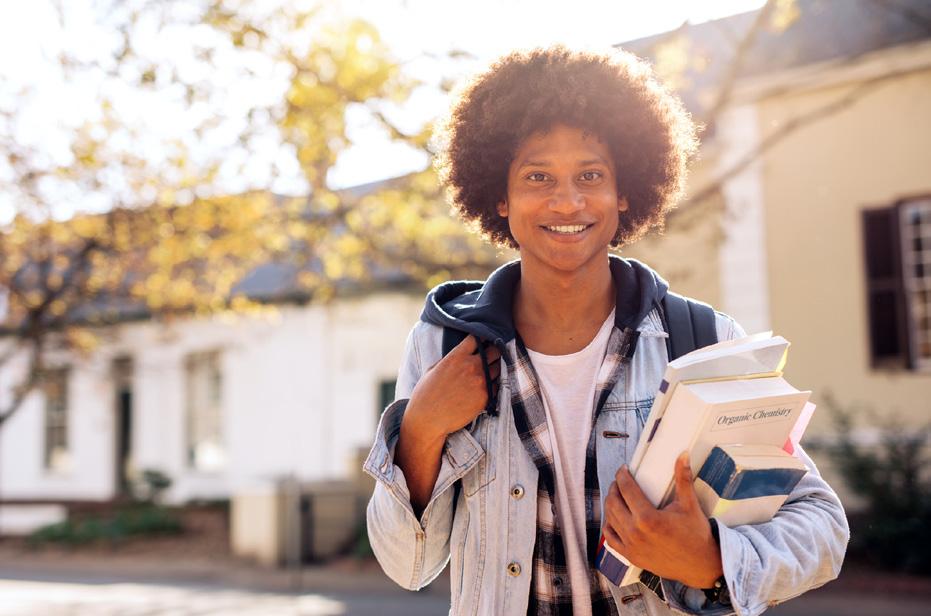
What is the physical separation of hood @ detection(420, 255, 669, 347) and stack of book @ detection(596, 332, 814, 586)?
423 mm

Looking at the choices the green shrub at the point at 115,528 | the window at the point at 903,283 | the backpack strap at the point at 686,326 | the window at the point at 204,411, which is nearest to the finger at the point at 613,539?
the backpack strap at the point at 686,326

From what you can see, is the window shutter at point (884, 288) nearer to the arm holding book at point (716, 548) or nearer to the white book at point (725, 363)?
the arm holding book at point (716, 548)

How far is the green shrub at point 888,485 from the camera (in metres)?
11.0

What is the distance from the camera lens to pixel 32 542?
19.0 m

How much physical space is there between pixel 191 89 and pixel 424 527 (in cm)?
694

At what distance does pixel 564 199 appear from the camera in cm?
247

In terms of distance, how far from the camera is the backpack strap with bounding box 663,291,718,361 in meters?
2.47

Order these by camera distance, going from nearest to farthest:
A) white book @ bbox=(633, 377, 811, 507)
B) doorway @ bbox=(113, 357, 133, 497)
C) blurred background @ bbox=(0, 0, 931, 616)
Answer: white book @ bbox=(633, 377, 811, 507)
blurred background @ bbox=(0, 0, 931, 616)
doorway @ bbox=(113, 357, 133, 497)

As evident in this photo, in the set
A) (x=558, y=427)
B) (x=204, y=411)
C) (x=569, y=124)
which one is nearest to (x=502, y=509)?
(x=558, y=427)

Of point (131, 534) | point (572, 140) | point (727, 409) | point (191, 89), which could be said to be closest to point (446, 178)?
point (572, 140)

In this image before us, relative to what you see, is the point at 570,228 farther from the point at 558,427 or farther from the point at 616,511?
the point at 616,511

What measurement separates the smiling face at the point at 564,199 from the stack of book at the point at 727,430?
20.3 inches

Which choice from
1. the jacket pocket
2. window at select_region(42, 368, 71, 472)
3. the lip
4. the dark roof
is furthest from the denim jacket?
window at select_region(42, 368, 71, 472)

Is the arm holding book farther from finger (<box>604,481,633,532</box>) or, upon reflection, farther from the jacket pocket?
the jacket pocket
